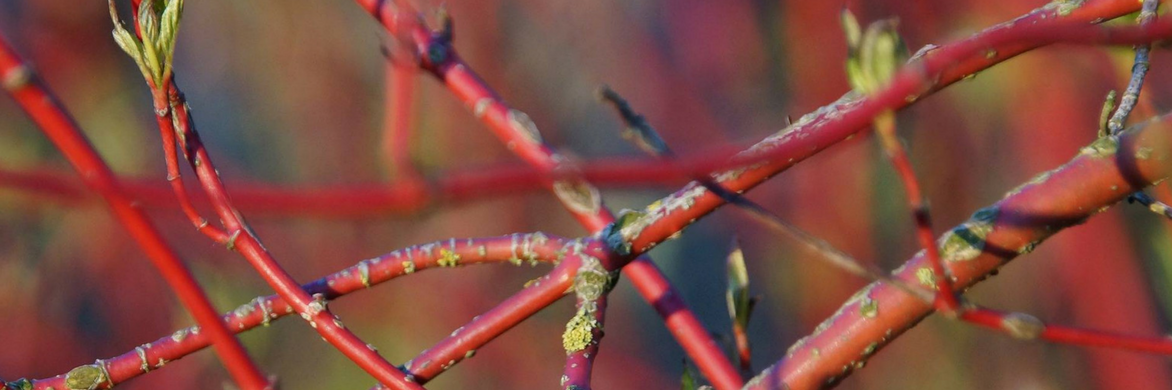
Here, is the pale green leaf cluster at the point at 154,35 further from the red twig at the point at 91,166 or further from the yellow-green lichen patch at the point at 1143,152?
the yellow-green lichen patch at the point at 1143,152

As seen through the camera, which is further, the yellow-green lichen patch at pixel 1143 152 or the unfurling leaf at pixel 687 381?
the unfurling leaf at pixel 687 381

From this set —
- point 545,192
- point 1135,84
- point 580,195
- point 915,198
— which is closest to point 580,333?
point 580,195

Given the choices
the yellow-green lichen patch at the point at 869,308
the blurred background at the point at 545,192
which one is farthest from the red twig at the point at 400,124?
the blurred background at the point at 545,192

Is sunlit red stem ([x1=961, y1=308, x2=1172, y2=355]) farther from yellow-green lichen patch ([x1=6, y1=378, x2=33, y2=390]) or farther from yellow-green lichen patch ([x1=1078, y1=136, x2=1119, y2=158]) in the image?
yellow-green lichen patch ([x1=6, y1=378, x2=33, y2=390])

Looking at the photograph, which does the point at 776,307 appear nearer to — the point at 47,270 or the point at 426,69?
the point at 47,270

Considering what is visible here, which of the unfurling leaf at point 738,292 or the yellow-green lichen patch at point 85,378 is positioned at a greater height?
the yellow-green lichen patch at point 85,378

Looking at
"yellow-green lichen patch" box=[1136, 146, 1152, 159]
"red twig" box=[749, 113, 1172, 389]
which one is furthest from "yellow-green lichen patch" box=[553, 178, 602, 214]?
"yellow-green lichen patch" box=[1136, 146, 1152, 159]
